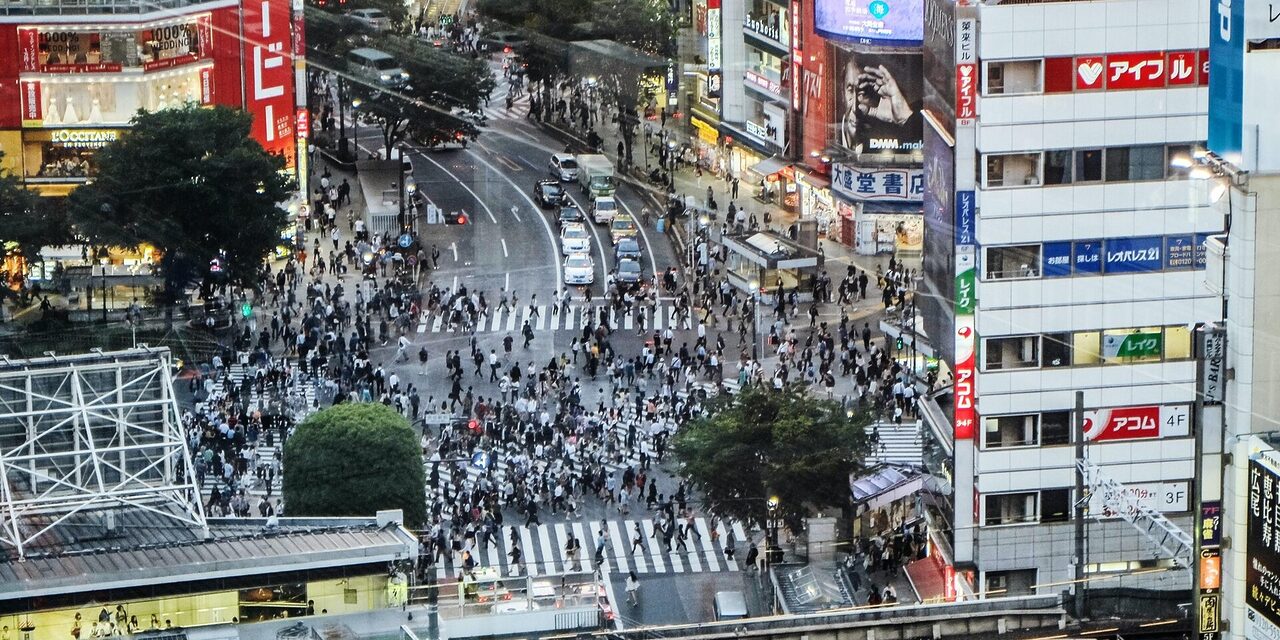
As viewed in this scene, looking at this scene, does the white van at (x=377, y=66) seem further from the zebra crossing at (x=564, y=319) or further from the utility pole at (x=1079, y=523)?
the utility pole at (x=1079, y=523)

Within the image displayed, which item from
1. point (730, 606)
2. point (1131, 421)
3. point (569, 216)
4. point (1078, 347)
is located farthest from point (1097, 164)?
point (569, 216)

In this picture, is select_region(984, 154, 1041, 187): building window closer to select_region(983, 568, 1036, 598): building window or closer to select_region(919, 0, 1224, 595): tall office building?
select_region(919, 0, 1224, 595): tall office building

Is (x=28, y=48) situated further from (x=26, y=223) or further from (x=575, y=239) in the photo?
(x=575, y=239)

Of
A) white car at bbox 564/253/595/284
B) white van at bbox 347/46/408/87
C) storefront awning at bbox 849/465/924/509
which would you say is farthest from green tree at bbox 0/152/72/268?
storefront awning at bbox 849/465/924/509

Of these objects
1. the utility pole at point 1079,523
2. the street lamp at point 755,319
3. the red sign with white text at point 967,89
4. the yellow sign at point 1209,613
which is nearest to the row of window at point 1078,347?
the red sign with white text at point 967,89

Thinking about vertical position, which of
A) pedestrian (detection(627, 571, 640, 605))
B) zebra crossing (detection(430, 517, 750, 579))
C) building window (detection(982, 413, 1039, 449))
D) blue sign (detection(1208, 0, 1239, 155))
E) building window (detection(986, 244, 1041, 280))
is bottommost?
pedestrian (detection(627, 571, 640, 605))

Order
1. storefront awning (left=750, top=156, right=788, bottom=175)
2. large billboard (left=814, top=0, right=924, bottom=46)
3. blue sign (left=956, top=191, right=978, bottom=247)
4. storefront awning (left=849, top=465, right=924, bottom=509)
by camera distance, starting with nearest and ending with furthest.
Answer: blue sign (left=956, top=191, right=978, bottom=247)
storefront awning (left=849, top=465, right=924, bottom=509)
large billboard (left=814, top=0, right=924, bottom=46)
storefront awning (left=750, top=156, right=788, bottom=175)
